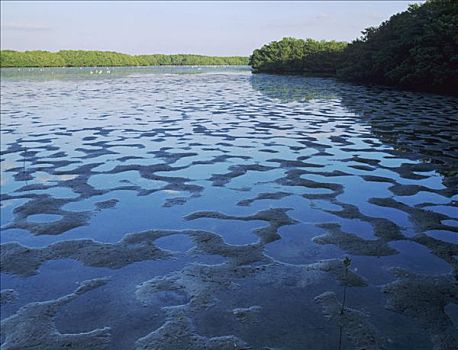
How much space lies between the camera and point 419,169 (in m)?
10.5

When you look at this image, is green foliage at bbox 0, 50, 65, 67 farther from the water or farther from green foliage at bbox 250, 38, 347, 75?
the water

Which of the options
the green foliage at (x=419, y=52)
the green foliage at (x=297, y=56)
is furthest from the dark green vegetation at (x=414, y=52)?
the green foliage at (x=297, y=56)

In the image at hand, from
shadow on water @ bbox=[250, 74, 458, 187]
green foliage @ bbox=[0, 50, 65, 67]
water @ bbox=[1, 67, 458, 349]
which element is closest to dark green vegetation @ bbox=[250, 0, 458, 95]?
shadow on water @ bbox=[250, 74, 458, 187]

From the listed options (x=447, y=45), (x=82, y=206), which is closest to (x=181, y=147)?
(x=82, y=206)

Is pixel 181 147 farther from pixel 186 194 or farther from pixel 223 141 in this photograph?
pixel 186 194

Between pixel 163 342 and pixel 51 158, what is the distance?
936 cm

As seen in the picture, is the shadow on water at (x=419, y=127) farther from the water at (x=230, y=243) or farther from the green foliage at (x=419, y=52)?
the green foliage at (x=419, y=52)

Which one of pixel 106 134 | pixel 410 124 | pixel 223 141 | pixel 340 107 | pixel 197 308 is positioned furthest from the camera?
pixel 340 107

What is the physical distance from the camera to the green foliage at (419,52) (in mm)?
31812

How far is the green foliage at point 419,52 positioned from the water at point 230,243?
21.4 m

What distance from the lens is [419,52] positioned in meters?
34.1

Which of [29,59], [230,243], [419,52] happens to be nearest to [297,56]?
[419,52]

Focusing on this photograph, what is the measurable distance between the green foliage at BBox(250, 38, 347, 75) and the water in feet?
222

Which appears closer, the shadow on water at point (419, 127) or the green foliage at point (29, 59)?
the shadow on water at point (419, 127)
